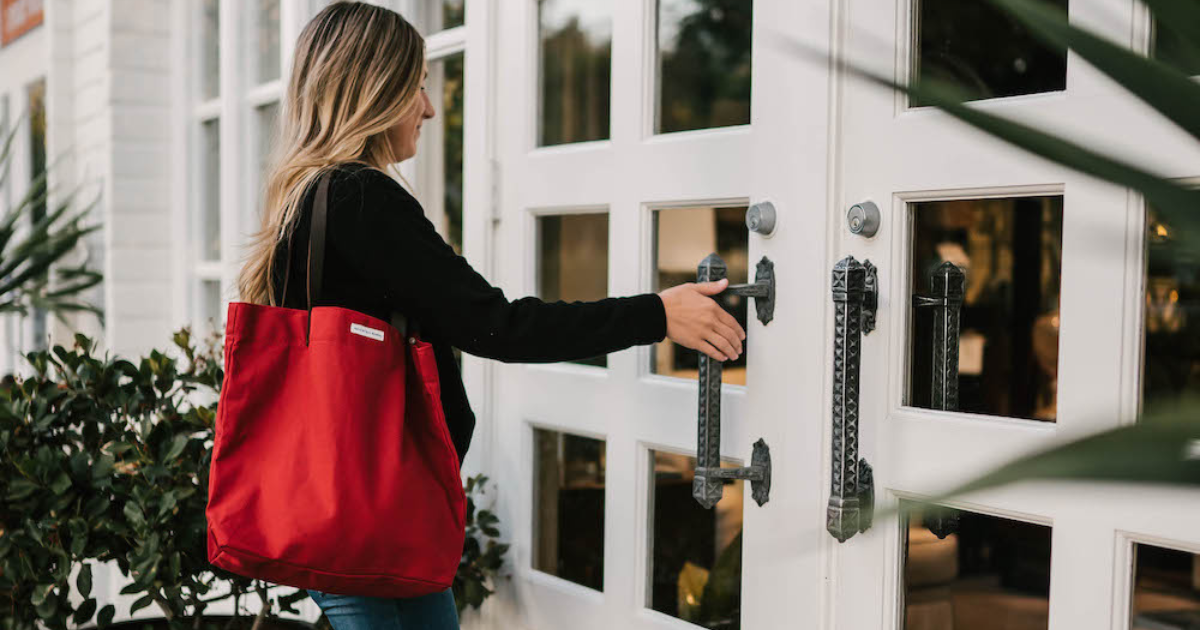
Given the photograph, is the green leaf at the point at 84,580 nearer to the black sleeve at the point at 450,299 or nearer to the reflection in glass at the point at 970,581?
the black sleeve at the point at 450,299

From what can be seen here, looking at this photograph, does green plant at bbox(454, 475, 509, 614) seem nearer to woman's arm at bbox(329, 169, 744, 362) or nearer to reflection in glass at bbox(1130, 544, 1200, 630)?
woman's arm at bbox(329, 169, 744, 362)

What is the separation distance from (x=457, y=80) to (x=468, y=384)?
0.69 m

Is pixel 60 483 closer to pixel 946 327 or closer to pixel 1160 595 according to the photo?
pixel 946 327

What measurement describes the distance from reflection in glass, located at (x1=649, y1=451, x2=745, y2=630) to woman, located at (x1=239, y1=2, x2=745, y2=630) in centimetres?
36

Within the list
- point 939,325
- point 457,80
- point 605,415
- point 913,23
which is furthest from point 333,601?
point 457,80

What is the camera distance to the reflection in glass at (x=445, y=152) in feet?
8.24

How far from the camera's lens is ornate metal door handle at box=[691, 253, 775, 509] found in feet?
5.29

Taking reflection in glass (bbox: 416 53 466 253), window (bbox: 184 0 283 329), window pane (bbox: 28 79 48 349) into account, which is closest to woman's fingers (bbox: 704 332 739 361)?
reflection in glass (bbox: 416 53 466 253)

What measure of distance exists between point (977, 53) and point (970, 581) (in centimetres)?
108

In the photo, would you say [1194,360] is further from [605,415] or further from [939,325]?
[605,415]

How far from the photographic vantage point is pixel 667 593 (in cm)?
190

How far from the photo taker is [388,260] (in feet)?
4.53

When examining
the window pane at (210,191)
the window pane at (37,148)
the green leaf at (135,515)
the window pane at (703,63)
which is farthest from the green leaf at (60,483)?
the window pane at (37,148)

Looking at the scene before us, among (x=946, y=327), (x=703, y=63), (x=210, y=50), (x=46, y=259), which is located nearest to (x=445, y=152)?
(x=703, y=63)
